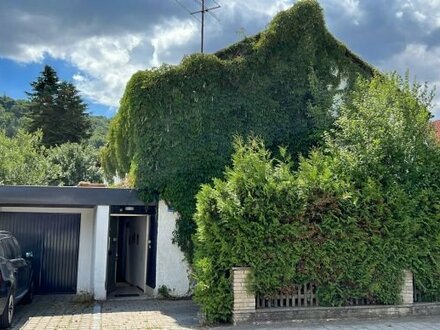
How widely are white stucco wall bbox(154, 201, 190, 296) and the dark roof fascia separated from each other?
991 mm

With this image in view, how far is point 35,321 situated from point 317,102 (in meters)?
9.65

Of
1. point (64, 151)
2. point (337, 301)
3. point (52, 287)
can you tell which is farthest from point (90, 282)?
point (64, 151)

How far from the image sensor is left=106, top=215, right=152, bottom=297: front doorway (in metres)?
13.7

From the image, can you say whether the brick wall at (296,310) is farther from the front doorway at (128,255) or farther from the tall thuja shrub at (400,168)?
the front doorway at (128,255)

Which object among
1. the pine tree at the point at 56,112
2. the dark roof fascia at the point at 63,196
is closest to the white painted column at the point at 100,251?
the dark roof fascia at the point at 63,196

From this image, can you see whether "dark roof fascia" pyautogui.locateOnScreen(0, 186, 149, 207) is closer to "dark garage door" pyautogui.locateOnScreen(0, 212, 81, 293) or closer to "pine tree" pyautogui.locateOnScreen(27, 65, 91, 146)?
"dark garage door" pyautogui.locateOnScreen(0, 212, 81, 293)

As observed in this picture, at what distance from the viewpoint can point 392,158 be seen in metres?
10.2

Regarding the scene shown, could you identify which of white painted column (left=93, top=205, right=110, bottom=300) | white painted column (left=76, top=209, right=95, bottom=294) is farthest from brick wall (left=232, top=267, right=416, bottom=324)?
white painted column (left=76, top=209, right=95, bottom=294)

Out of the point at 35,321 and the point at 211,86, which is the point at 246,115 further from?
the point at 35,321

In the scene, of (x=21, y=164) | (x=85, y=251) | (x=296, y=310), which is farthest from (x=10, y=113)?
(x=296, y=310)

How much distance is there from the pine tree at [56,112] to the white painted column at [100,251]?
96.7 feet

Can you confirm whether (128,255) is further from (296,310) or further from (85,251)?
(296,310)

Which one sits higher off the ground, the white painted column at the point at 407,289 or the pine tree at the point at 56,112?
the pine tree at the point at 56,112

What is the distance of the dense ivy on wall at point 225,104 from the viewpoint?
12.9m
